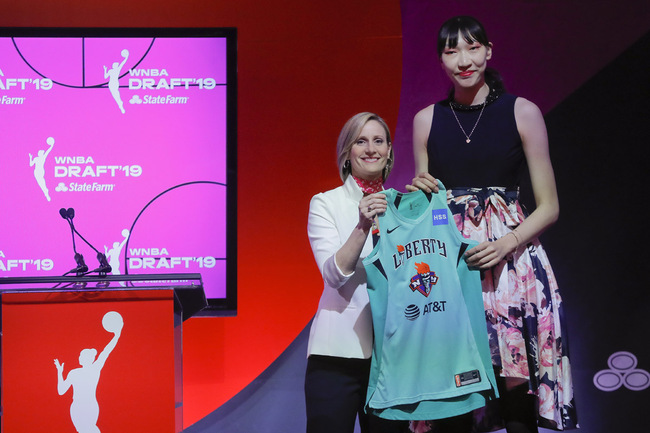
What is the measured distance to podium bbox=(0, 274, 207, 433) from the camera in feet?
6.73

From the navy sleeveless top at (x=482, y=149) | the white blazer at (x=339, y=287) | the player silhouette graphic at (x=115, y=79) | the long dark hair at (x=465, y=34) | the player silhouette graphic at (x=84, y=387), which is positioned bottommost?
the player silhouette graphic at (x=84, y=387)

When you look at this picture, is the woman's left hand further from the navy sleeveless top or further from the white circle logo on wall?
the white circle logo on wall

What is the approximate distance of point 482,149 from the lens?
7.10 ft

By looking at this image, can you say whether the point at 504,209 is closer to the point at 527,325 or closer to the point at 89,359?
the point at 527,325

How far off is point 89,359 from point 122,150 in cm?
187

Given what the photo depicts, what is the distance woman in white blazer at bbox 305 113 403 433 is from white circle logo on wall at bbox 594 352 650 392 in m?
2.01

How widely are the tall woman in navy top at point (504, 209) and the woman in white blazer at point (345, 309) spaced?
20 centimetres

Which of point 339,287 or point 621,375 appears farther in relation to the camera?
point 621,375

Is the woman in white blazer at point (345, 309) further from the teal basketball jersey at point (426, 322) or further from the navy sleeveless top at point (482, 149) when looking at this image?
the navy sleeveless top at point (482, 149)

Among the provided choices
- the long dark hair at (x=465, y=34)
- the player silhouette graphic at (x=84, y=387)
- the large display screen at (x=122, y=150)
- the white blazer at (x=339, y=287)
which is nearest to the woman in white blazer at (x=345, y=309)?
the white blazer at (x=339, y=287)

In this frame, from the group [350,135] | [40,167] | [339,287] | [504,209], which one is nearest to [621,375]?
[504,209]

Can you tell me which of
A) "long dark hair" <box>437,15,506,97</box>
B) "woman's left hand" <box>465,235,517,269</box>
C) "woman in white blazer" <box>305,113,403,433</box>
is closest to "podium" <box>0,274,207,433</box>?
"woman in white blazer" <box>305,113,403,433</box>

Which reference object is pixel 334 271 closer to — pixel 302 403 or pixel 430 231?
pixel 430 231

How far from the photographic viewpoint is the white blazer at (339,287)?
2.11 metres
